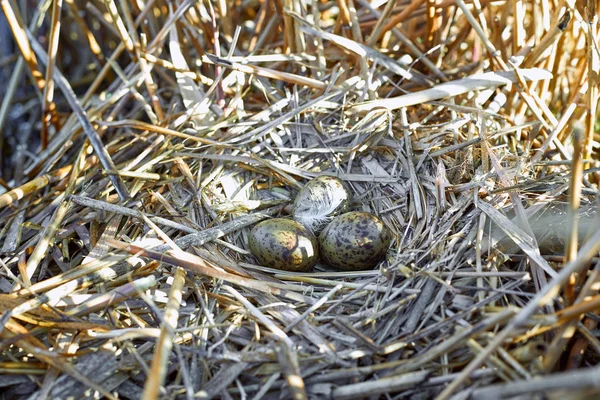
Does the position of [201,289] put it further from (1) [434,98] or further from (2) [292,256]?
(1) [434,98]

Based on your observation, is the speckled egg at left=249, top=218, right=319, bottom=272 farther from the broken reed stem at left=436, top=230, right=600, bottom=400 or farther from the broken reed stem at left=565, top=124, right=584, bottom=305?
the broken reed stem at left=565, top=124, right=584, bottom=305

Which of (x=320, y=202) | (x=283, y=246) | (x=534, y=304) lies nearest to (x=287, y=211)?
(x=320, y=202)

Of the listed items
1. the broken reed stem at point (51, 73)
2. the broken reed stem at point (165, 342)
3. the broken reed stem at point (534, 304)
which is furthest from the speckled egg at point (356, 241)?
the broken reed stem at point (51, 73)

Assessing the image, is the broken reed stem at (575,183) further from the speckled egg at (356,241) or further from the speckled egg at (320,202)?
the speckled egg at (320,202)

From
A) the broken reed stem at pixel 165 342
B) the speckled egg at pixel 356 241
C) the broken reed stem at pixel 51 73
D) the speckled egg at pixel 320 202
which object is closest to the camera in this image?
the broken reed stem at pixel 165 342

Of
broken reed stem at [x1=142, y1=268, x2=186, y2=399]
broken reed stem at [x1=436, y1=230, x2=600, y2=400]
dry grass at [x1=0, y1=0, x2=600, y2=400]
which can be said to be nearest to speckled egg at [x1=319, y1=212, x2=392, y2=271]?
dry grass at [x1=0, y1=0, x2=600, y2=400]
